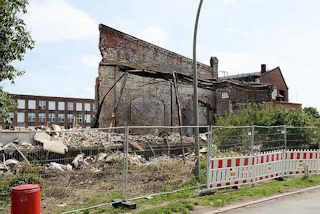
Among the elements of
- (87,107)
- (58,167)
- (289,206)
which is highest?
(87,107)

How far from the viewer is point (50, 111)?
78.2 metres

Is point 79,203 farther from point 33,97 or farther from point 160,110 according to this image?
point 33,97

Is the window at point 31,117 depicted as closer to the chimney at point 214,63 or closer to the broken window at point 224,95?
the chimney at point 214,63

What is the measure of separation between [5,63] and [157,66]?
17978 millimetres

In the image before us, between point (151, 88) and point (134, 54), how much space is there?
325 centimetres

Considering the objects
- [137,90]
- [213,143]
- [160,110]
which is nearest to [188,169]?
[213,143]

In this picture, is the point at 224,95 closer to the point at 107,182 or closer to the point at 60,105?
the point at 107,182

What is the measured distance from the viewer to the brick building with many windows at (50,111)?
73625mm

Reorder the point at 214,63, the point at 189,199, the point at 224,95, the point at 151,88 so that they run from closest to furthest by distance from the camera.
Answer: the point at 189,199 → the point at 151,88 → the point at 224,95 → the point at 214,63

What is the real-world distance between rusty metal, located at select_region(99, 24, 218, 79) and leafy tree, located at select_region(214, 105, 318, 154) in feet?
24.6

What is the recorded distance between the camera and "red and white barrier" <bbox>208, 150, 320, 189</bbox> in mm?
8180

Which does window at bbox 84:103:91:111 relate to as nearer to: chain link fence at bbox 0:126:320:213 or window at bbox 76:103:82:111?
window at bbox 76:103:82:111

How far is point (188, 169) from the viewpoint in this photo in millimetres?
8719

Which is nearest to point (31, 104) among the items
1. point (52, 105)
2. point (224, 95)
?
point (52, 105)
